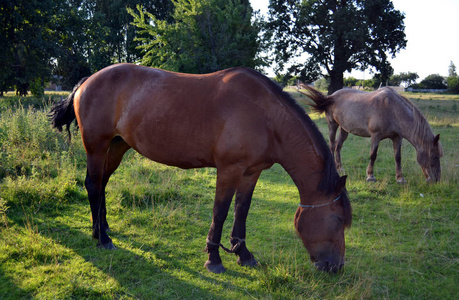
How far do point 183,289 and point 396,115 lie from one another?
20.5 ft

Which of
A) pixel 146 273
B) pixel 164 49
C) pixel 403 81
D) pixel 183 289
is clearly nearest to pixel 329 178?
pixel 183 289

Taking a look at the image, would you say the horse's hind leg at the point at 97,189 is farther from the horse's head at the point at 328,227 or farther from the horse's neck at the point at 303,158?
the horse's head at the point at 328,227

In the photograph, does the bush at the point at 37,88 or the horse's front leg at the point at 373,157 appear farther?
the bush at the point at 37,88

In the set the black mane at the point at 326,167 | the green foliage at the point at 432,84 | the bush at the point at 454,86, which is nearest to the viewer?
the black mane at the point at 326,167

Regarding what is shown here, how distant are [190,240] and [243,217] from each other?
0.95 m

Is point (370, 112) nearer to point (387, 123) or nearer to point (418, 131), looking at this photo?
point (387, 123)

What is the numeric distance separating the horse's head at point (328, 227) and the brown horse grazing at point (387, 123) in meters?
2.74

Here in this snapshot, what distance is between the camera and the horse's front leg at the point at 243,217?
3.66 meters

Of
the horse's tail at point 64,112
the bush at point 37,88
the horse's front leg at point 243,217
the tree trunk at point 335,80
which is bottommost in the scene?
the horse's front leg at point 243,217

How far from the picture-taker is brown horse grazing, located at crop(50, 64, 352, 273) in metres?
3.26

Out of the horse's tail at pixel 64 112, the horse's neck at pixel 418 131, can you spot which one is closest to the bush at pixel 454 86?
the horse's neck at pixel 418 131

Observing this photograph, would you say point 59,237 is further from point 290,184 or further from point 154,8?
point 154,8

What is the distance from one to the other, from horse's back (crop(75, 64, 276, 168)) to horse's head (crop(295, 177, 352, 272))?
86 cm

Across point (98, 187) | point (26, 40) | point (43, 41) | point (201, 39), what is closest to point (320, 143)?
point (98, 187)
